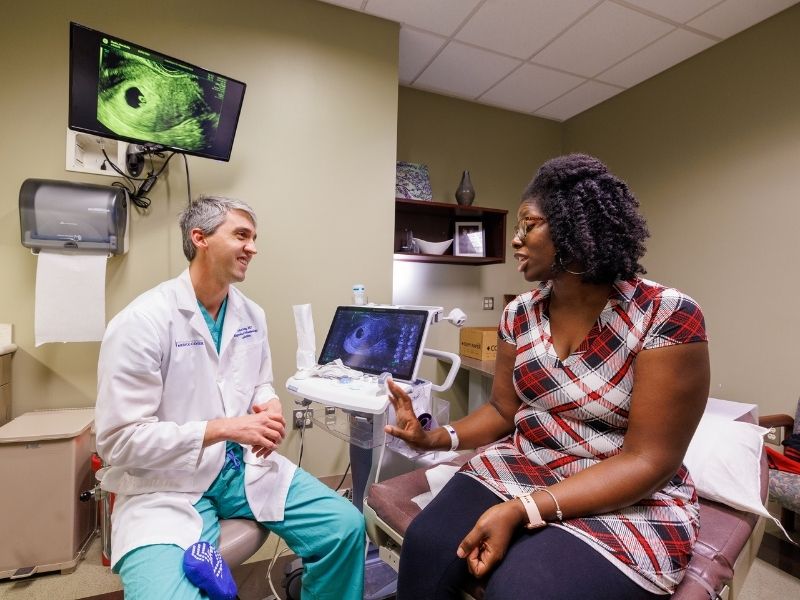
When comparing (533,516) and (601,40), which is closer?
(533,516)

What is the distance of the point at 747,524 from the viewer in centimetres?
105

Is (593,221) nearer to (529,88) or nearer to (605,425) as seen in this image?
(605,425)

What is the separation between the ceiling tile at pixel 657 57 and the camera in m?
2.38

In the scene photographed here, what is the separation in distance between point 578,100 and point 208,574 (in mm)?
3649

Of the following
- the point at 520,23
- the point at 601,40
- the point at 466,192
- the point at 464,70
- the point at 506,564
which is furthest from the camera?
the point at 466,192

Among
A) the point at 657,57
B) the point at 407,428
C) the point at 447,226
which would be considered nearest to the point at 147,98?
the point at 407,428

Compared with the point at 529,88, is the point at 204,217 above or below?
below

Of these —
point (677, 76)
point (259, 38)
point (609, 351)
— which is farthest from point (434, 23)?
point (609, 351)

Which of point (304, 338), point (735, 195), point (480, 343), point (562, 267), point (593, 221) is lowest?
point (480, 343)

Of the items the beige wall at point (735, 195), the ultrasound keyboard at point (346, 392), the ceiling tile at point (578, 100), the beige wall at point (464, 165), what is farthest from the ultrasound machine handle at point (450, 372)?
the ceiling tile at point (578, 100)

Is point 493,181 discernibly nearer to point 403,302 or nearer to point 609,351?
point 403,302

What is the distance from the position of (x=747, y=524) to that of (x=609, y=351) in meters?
0.67

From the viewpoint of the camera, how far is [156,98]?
1723 millimetres

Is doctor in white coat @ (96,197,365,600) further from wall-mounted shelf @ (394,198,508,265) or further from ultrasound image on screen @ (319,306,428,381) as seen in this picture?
wall-mounted shelf @ (394,198,508,265)
